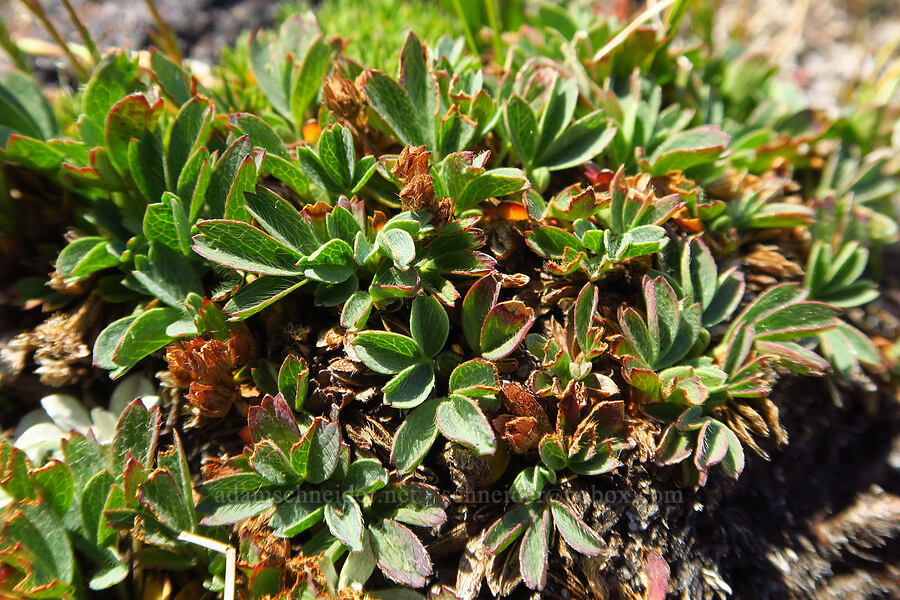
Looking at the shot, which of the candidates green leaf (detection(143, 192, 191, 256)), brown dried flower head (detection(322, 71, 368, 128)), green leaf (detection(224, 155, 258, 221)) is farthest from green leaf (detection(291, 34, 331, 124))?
green leaf (detection(143, 192, 191, 256))

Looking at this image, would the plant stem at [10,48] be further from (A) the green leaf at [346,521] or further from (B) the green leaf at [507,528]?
(B) the green leaf at [507,528]

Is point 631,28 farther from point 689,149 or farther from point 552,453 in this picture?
point 552,453

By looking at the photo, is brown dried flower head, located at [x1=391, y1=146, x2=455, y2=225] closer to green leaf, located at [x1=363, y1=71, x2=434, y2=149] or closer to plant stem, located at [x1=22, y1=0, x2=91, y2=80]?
green leaf, located at [x1=363, y1=71, x2=434, y2=149]

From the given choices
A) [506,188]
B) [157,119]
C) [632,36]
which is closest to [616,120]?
[632,36]

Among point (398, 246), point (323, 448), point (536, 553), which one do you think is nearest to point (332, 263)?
point (398, 246)

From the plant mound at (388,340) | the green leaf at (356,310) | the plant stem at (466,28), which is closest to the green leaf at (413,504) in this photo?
the plant mound at (388,340)
